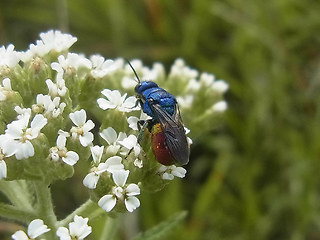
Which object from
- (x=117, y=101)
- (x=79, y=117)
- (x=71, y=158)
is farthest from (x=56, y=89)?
(x=71, y=158)

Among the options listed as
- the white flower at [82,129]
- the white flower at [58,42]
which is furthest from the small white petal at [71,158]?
the white flower at [58,42]

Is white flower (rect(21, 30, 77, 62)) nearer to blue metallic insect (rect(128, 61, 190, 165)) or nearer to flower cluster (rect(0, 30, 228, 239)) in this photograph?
flower cluster (rect(0, 30, 228, 239))

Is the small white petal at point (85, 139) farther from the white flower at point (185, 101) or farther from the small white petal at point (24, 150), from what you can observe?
the white flower at point (185, 101)

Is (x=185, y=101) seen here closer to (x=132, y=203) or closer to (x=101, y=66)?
(x=101, y=66)

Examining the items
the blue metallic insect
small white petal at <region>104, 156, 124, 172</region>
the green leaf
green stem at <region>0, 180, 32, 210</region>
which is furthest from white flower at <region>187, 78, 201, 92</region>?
small white petal at <region>104, 156, 124, 172</region>

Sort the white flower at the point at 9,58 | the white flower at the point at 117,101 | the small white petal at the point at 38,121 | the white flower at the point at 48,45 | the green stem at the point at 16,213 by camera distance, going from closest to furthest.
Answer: the small white petal at the point at 38,121
the green stem at the point at 16,213
the white flower at the point at 117,101
the white flower at the point at 9,58
the white flower at the point at 48,45

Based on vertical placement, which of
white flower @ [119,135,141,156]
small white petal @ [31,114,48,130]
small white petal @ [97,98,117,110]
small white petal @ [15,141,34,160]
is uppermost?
small white petal @ [97,98,117,110]

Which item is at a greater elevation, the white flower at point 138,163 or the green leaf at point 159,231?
the white flower at point 138,163
